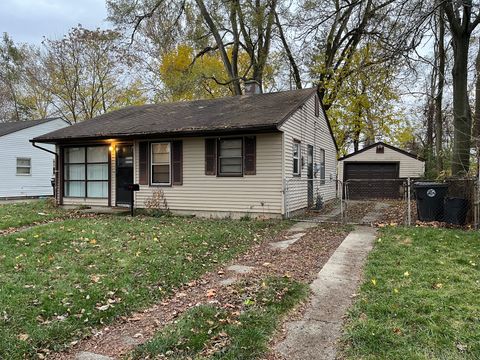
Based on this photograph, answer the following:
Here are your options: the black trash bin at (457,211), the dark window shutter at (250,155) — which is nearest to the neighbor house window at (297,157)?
the dark window shutter at (250,155)

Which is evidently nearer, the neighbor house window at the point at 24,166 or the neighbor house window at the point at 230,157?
the neighbor house window at the point at 230,157

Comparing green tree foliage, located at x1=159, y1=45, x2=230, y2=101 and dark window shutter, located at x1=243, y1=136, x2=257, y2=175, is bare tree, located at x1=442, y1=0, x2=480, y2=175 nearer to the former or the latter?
dark window shutter, located at x1=243, y1=136, x2=257, y2=175

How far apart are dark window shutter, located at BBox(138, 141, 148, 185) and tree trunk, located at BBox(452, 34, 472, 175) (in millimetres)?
9804

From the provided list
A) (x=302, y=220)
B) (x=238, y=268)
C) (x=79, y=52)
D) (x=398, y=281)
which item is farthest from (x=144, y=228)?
(x=79, y=52)

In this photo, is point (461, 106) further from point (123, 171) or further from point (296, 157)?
point (123, 171)

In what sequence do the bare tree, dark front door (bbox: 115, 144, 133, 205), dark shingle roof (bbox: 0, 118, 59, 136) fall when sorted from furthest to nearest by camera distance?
dark shingle roof (bbox: 0, 118, 59, 136) → dark front door (bbox: 115, 144, 133, 205) → the bare tree

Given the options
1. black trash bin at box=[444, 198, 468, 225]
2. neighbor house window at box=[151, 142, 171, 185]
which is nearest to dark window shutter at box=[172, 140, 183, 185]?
neighbor house window at box=[151, 142, 171, 185]

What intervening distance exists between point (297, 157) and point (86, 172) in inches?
312

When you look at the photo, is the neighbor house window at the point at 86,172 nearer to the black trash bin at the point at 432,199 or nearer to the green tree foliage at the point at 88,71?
the black trash bin at the point at 432,199

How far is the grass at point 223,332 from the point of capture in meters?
3.19

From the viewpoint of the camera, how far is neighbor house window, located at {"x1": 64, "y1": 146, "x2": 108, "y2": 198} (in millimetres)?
13438

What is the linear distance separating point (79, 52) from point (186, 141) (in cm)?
1849

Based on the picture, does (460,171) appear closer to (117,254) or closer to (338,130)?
(117,254)

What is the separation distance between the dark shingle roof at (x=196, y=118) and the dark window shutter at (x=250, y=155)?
598mm
